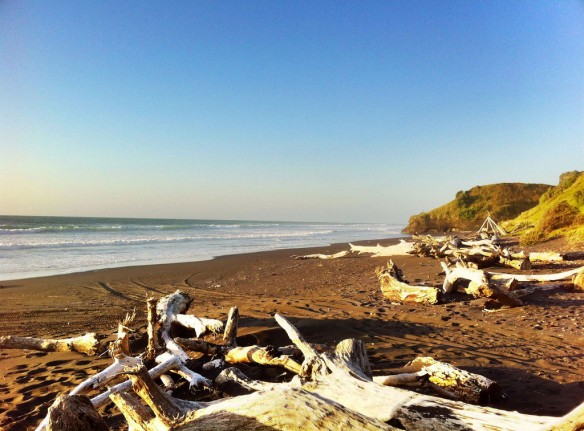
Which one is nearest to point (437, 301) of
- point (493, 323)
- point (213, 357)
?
point (493, 323)

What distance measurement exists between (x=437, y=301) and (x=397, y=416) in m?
5.01

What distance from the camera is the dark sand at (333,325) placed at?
11.6 ft

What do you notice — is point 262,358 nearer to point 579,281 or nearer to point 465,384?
point 465,384

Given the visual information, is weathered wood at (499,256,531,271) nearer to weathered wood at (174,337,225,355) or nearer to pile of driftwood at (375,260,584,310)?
pile of driftwood at (375,260,584,310)

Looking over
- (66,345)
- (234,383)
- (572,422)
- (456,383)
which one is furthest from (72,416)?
(66,345)

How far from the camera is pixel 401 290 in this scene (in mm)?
7125

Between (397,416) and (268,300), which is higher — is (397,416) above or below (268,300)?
above

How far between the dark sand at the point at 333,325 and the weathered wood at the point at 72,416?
4.43 feet

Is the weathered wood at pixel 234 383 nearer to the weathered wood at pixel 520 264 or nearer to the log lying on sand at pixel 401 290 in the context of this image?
the log lying on sand at pixel 401 290

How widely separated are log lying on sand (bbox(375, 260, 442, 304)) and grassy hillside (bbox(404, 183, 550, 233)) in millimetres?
33074

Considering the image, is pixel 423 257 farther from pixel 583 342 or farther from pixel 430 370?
pixel 430 370

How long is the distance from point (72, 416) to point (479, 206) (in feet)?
137

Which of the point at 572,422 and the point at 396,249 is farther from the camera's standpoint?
the point at 396,249

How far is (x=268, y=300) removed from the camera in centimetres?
781
